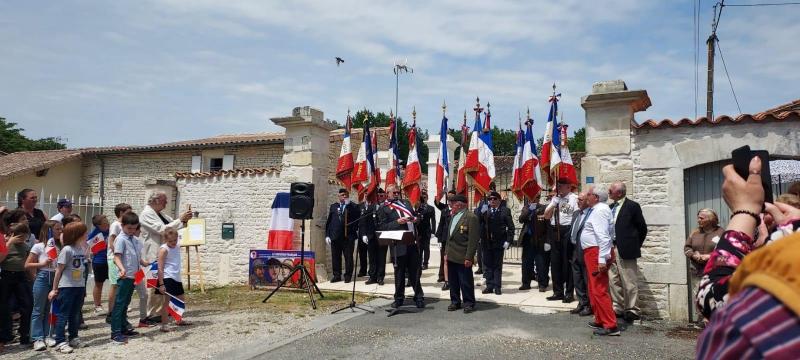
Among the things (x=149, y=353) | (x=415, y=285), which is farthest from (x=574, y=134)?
(x=149, y=353)

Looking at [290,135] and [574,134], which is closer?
[290,135]

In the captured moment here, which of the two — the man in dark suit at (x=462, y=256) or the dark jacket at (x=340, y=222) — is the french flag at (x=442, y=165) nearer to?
the dark jacket at (x=340, y=222)

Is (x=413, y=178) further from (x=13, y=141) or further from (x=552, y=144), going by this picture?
(x=13, y=141)

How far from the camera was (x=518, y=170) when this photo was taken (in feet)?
31.9

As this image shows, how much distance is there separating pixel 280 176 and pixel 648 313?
7107 mm

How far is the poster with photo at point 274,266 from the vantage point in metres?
9.59

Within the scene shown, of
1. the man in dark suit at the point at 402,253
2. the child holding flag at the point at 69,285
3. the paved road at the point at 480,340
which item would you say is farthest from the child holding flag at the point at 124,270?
the man in dark suit at the point at 402,253

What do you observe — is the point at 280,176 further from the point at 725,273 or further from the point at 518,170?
the point at 725,273

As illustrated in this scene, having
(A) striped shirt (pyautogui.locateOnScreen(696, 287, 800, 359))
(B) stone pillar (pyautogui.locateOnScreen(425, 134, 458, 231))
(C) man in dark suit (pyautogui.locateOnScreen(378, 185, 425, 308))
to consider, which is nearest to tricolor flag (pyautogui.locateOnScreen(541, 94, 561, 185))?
(C) man in dark suit (pyautogui.locateOnScreen(378, 185, 425, 308))

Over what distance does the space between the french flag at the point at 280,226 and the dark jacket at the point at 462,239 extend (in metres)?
3.86

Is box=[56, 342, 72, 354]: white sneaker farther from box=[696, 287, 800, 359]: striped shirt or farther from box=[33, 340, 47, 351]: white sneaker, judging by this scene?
box=[696, 287, 800, 359]: striped shirt

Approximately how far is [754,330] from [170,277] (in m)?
7.04

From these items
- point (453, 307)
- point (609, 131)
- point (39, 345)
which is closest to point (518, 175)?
point (609, 131)

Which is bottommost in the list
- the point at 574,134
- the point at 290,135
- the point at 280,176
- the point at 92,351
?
the point at 92,351
